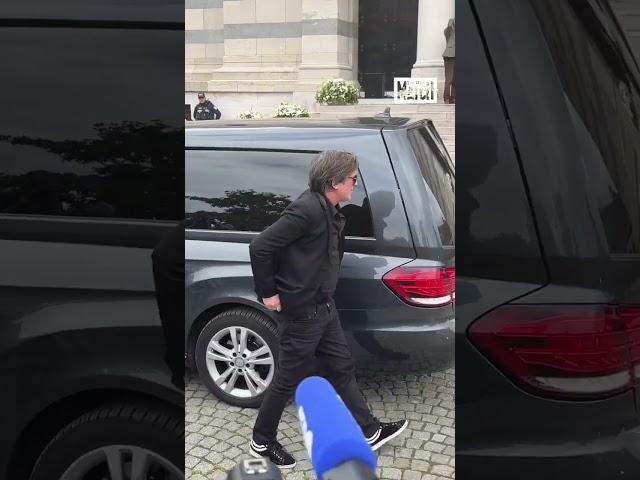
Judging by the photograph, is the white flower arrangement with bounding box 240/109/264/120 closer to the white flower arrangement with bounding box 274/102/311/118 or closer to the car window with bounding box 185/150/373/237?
the white flower arrangement with bounding box 274/102/311/118

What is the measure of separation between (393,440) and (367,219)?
554 millimetres

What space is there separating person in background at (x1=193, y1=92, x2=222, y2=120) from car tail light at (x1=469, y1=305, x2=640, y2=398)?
871mm

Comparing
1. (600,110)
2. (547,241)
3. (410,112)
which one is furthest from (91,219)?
(600,110)

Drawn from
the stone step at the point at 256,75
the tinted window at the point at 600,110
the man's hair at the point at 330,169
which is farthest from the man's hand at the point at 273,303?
the tinted window at the point at 600,110

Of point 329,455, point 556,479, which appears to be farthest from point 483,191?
point 329,455

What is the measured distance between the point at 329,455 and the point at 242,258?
2.78 feet

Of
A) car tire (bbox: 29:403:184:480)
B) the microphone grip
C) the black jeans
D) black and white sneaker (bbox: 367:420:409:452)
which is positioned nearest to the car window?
the black jeans

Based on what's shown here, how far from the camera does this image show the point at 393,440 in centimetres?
168

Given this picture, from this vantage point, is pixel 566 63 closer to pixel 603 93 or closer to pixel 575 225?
pixel 603 93

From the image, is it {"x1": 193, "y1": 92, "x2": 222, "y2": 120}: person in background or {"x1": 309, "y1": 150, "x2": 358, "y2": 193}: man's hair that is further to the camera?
{"x1": 193, "y1": 92, "x2": 222, "y2": 120}: person in background

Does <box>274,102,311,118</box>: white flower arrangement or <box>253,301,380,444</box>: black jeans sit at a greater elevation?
<box>274,102,311,118</box>: white flower arrangement

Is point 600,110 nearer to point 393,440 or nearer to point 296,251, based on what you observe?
point 296,251

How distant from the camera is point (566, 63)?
1.58 metres

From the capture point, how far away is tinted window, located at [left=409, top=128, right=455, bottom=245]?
5.30 feet
